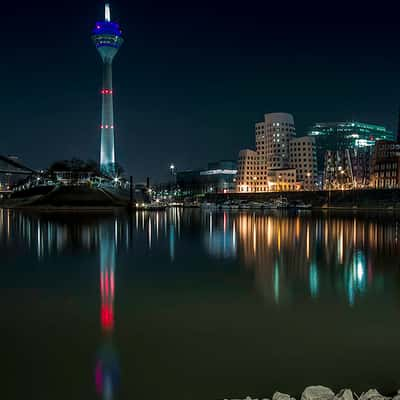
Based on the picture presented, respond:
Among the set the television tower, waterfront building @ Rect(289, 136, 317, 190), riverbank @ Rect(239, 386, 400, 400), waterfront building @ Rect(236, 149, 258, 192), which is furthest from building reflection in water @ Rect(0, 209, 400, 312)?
waterfront building @ Rect(236, 149, 258, 192)

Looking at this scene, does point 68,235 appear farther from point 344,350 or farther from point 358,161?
point 358,161

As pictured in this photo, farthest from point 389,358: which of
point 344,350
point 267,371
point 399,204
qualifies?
point 399,204

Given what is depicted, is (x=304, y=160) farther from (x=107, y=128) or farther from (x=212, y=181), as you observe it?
(x=107, y=128)

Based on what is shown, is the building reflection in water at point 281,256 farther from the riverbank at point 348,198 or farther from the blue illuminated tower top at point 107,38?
the blue illuminated tower top at point 107,38

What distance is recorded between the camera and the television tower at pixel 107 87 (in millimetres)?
116250

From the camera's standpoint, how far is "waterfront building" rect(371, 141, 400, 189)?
101m

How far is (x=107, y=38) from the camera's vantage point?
124 meters

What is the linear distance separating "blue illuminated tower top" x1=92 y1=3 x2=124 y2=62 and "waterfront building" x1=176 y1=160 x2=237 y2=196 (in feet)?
164

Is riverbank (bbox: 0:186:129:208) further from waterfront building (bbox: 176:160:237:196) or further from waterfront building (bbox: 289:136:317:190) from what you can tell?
waterfront building (bbox: 289:136:317:190)

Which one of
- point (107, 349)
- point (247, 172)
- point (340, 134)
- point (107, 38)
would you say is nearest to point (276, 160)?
point (247, 172)

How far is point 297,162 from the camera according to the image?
14012 centimetres

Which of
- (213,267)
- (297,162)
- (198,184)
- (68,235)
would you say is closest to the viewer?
(213,267)

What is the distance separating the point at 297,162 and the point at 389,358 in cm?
13618

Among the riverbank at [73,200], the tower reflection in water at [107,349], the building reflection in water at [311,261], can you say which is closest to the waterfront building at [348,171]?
the riverbank at [73,200]
